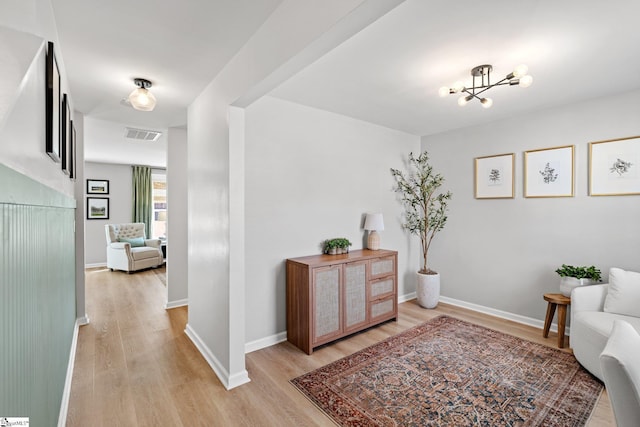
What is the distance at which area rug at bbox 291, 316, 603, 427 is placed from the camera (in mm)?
1923

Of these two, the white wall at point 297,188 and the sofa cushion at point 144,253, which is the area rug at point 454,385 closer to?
the white wall at point 297,188

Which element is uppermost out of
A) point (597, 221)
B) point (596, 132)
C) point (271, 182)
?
point (596, 132)

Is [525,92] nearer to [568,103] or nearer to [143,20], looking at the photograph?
[568,103]

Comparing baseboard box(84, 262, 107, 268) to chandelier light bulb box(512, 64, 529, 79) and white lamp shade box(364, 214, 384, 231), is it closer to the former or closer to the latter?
white lamp shade box(364, 214, 384, 231)

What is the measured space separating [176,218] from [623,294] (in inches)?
193

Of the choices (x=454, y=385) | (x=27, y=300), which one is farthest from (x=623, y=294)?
(x=27, y=300)

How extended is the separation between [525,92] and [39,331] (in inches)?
152

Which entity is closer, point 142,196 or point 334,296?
point 334,296

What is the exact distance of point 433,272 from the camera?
4105 millimetres

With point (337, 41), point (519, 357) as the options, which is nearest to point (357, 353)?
point (519, 357)

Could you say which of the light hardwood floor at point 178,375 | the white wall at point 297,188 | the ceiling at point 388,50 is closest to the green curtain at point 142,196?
the light hardwood floor at point 178,375

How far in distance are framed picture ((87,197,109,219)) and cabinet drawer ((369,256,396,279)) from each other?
7.02m

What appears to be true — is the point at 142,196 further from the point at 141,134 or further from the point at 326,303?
the point at 326,303

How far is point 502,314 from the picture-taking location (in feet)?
12.1
